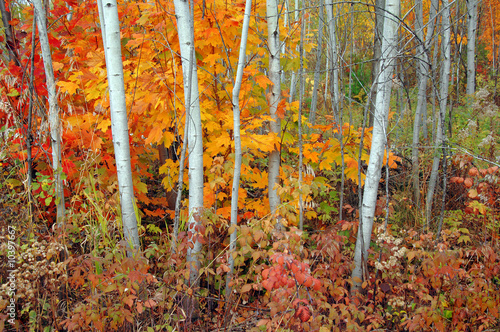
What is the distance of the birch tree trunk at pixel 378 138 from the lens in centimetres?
242

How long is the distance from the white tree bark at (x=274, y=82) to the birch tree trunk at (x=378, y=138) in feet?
2.63

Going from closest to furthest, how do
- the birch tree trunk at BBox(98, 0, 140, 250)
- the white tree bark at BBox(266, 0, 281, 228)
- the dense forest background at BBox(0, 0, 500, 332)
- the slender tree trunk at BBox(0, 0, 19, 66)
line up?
the dense forest background at BBox(0, 0, 500, 332), the birch tree trunk at BBox(98, 0, 140, 250), the white tree bark at BBox(266, 0, 281, 228), the slender tree trunk at BBox(0, 0, 19, 66)

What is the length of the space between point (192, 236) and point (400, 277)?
1.85 metres

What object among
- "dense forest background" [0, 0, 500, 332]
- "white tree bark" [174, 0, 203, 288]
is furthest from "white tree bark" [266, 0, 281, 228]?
"white tree bark" [174, 0, 203, 288]

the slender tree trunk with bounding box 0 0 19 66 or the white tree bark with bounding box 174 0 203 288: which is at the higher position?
the slender tree trunk with bounding box 0 0 19 66

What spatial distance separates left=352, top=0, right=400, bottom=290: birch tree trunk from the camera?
7.95 ft

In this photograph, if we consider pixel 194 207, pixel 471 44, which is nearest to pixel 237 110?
pixel 194 207

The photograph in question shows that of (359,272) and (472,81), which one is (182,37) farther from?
(472,81)

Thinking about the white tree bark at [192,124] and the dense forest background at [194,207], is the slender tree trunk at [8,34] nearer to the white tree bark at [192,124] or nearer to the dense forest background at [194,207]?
the dense forest background at [194,207]

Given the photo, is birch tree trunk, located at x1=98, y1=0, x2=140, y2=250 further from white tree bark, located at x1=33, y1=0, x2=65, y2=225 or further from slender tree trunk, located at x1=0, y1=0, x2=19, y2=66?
slender tree trunk, located at x1=0, y1=0, x2=19, y2=66

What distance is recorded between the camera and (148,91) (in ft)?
8.59

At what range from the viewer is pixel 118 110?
2.23m

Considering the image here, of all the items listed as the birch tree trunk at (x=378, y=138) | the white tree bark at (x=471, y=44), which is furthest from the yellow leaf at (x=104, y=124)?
the white tree bark at (x=471, y=44)

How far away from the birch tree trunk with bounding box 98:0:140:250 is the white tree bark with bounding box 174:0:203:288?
44cm
